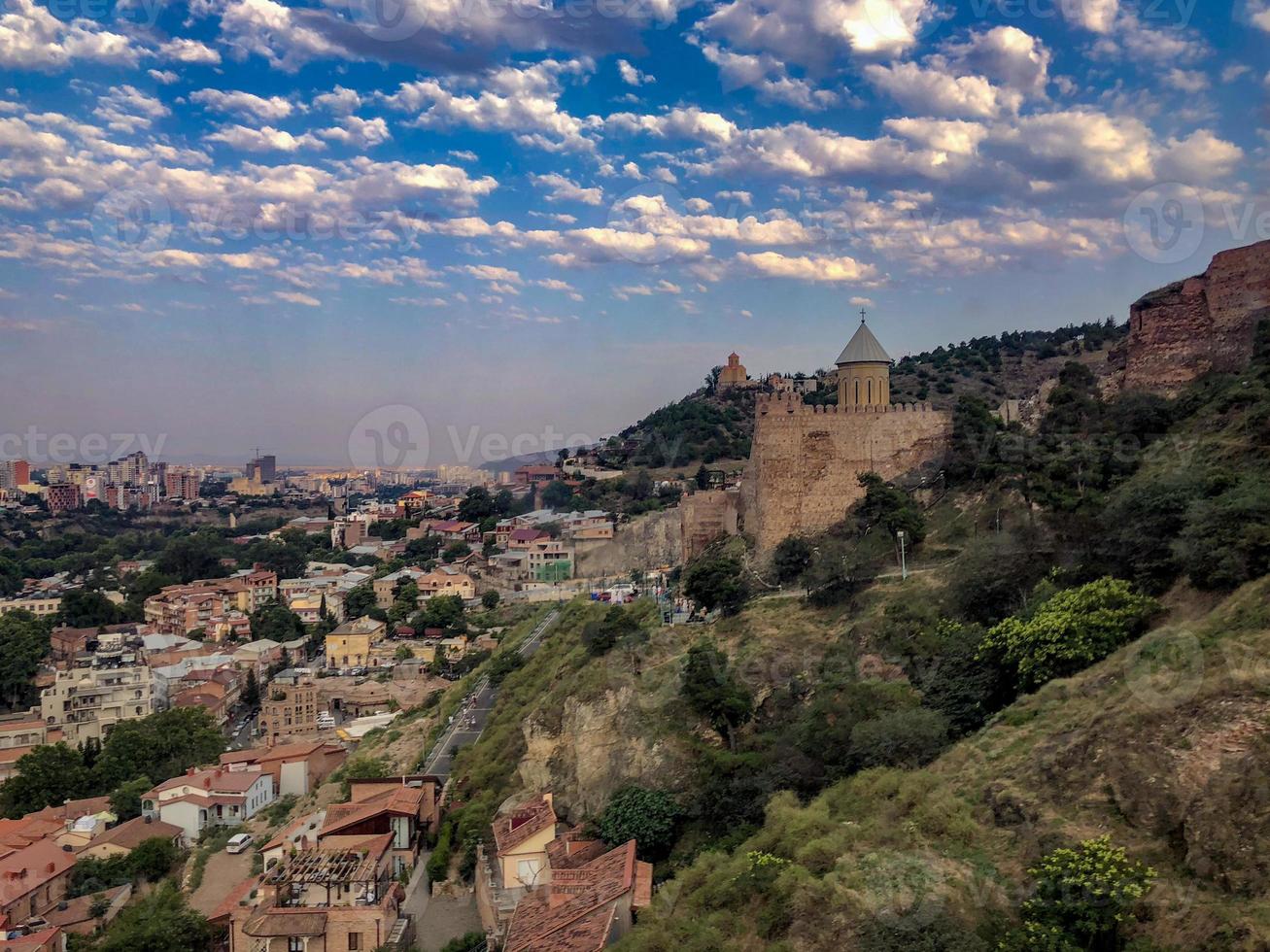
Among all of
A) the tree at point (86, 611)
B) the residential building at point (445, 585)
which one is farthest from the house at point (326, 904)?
the tree at point (86, 611)

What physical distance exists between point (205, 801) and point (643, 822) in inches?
586

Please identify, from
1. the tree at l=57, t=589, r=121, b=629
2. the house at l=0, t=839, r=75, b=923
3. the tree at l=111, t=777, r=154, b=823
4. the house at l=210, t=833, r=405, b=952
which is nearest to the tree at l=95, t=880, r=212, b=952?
the house at l=210, t=833, r=405, b=952

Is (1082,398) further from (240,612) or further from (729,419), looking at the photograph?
(240,612)

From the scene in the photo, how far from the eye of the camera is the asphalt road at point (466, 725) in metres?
21.7

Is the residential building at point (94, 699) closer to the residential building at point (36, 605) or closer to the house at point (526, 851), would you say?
the residential building at point (36, 605)

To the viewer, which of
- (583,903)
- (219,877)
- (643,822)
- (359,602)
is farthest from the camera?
(359,602)

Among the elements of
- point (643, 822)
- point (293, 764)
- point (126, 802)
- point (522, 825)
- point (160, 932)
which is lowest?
point (126, 802)

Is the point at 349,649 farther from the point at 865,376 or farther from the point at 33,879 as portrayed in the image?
the point at 865,376

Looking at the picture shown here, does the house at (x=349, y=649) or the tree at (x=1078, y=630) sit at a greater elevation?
the tree at (x=1078, y=630)

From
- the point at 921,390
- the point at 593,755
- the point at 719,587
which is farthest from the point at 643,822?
the point at 921,390

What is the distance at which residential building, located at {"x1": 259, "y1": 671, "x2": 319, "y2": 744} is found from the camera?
111 feet

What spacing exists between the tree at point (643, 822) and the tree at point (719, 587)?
5.89 metres

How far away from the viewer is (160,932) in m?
16.4

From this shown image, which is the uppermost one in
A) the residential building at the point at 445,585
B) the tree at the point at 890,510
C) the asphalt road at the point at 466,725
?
the tree at the point at 890,510
